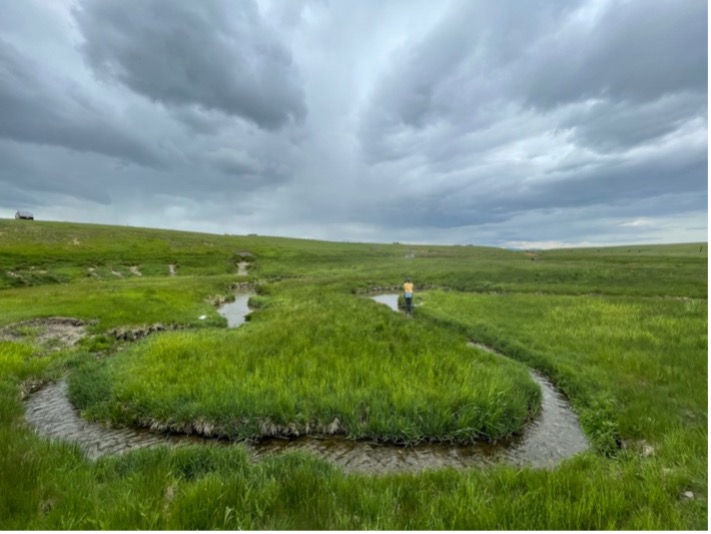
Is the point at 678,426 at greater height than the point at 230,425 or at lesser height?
greater

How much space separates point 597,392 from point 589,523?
29.4 ft

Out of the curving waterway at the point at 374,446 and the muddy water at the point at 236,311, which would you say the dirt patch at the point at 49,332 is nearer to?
the curving waterway at the point at 374,446

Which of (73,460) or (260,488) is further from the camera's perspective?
(73,460)

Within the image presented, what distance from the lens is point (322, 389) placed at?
39.2 ft

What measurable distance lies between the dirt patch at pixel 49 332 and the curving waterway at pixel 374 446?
8527 millimetres

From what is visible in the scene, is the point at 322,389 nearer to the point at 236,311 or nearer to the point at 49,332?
the point at 49,332

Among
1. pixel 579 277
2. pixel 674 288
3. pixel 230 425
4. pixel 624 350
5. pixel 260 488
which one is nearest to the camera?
pixel 260 488

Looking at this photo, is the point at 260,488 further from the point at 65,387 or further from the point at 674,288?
the point at 674,288

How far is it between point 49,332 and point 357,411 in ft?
69.3

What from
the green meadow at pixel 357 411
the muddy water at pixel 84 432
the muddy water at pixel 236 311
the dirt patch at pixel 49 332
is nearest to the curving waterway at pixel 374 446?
the muddy water at pixel 84 432

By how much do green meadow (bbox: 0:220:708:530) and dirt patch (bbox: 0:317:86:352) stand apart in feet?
0.94

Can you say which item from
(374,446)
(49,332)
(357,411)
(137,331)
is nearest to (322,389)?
(357,411)

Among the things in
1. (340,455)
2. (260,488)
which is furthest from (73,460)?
(340,455)

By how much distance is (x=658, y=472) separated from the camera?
6.79 metres
